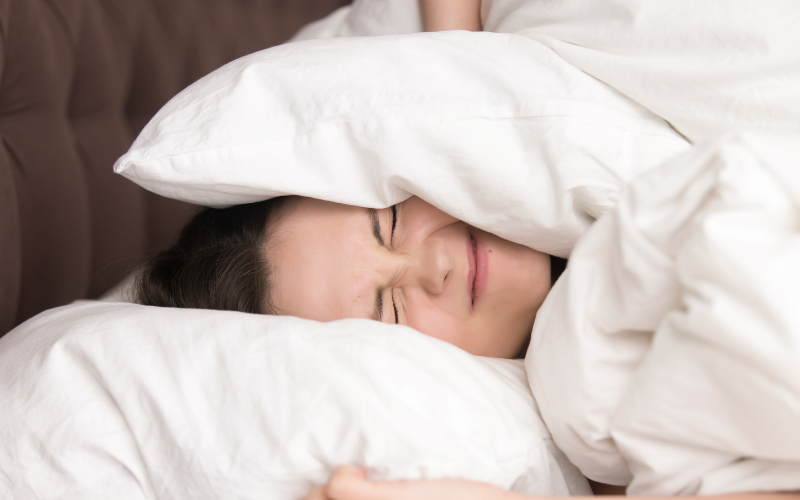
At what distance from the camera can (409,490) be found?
518 millimetres

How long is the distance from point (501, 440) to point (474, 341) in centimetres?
25

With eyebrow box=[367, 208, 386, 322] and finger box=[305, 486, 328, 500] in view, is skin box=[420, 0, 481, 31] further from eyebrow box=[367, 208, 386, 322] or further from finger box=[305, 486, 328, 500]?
finger box=[305, 486, 328, 500]

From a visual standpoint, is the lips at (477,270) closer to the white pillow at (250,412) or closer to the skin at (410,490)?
the white pillow at (250,412)

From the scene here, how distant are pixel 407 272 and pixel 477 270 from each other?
10cm

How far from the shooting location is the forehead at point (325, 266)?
789 mm

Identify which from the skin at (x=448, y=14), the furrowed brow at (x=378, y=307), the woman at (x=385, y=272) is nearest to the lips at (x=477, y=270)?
the woman at (x=385, y=272)

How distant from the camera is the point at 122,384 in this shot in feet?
2.02

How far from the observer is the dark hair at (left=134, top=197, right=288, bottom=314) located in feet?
2.77

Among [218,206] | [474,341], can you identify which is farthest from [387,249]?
[218,206]

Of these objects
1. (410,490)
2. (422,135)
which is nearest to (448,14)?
(422,135)

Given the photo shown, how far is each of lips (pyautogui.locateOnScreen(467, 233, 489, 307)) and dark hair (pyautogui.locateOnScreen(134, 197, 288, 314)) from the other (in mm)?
279

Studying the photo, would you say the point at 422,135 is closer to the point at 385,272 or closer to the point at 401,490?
the point at 385,272

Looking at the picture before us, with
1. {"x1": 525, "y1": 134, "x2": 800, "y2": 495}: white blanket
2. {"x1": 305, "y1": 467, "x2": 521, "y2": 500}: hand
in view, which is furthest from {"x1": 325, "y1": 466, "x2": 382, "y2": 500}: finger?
{"x1": 525, "y1": 134, "x2": 800, "y2": 495}: white blanket

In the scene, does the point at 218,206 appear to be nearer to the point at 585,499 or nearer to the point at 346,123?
the point at 346,123
